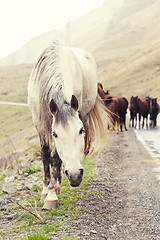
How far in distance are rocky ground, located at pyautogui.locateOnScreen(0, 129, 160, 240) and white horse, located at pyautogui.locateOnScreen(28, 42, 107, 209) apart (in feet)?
1.99

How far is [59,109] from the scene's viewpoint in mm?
4195

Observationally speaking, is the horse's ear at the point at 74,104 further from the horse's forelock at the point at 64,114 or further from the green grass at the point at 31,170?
the green grass at the point at 31,170

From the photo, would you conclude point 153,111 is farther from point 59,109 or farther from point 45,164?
point 59,109

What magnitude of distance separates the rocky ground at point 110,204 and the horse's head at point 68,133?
924mm

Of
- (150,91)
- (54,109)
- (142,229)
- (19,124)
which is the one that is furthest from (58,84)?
(150,91)

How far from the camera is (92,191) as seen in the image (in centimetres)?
570

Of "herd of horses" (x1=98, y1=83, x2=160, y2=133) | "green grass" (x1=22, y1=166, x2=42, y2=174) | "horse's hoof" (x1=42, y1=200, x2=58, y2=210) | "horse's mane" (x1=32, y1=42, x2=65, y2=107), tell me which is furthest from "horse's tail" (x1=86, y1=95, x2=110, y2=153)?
"herd of horses" (x1=98, y1=83, x2=160, y2=133)

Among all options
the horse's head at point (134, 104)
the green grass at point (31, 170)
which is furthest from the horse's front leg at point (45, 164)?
the horse's head at point (134, 104)

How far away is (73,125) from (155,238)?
1.74 metres

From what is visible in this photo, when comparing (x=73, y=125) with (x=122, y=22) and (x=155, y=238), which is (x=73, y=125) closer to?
(x=155, y=238)

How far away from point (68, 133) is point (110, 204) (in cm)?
175

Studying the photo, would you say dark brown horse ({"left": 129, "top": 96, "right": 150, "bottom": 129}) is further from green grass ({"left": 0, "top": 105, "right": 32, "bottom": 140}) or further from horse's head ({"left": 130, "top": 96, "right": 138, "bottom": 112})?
green grass ({"left": 0, "top": 105, "right": 32, "bottom": 140})

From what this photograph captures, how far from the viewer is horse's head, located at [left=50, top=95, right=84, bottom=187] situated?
4004 millimetres

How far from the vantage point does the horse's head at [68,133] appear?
13.1 feet
